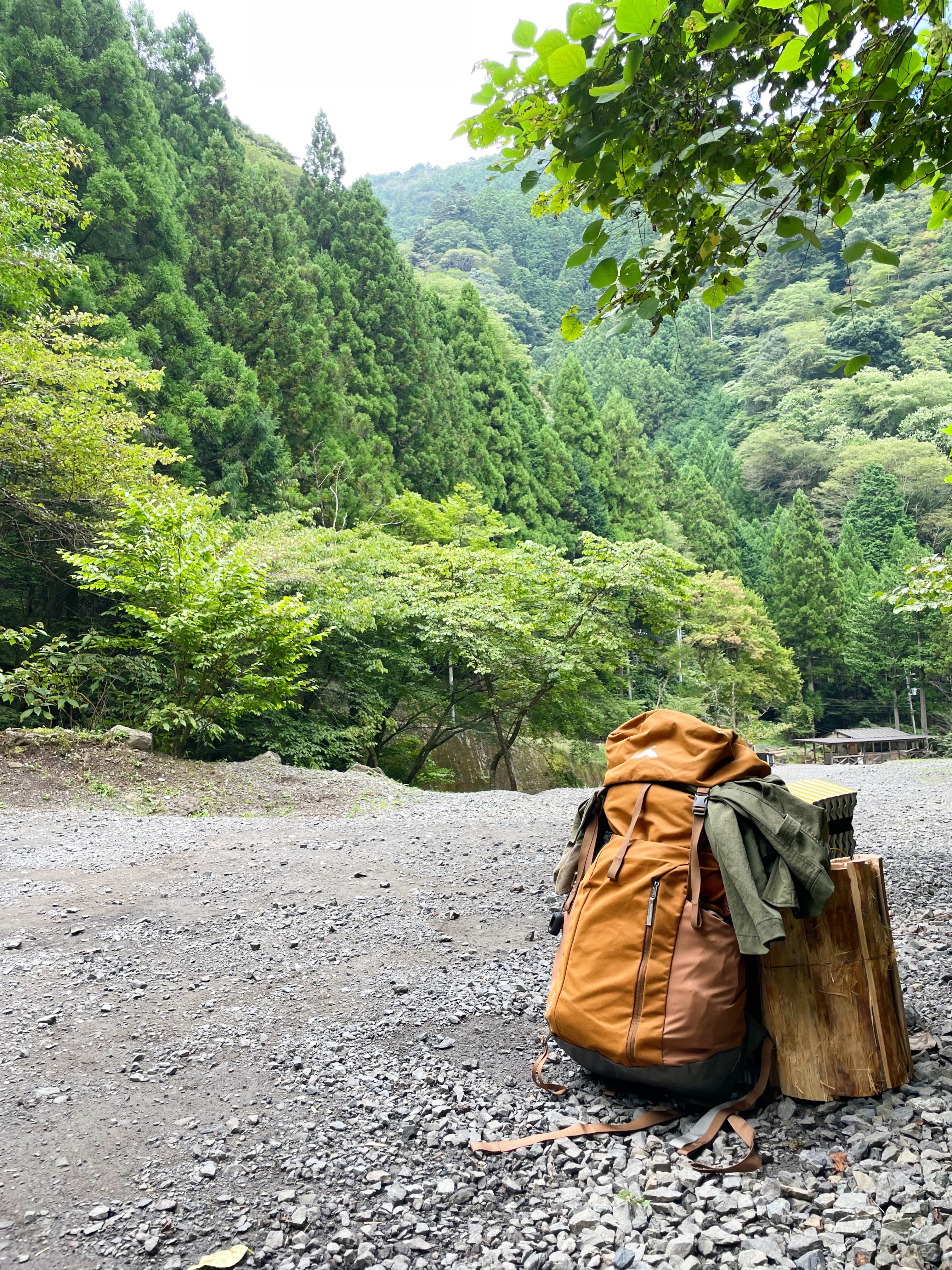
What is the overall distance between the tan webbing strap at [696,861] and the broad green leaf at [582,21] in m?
1.83

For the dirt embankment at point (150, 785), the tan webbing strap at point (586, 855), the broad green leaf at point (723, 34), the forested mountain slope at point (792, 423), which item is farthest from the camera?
the forested mountain slope at point (792, 423)

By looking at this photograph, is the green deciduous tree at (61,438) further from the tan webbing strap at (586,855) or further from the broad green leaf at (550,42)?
the broad green leaf at (550,42)

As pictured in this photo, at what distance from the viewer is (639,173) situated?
2.19 metres

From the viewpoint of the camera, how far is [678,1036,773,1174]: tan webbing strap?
1853 mm

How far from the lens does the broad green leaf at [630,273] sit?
2.18 metres

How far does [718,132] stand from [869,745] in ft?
109

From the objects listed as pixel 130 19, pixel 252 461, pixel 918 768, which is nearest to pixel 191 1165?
pixel 252 461

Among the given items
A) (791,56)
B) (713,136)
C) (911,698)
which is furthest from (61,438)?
(911,698)

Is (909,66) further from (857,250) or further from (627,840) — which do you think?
(627,840)

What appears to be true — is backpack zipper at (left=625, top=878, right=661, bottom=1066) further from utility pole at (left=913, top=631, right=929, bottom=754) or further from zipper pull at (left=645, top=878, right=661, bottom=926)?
utility pole at (left=913, top=631, right=929, bottom=754)

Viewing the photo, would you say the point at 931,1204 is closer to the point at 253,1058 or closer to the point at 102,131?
the point at 253,1058

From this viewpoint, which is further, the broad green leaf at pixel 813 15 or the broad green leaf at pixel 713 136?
the broad green leaf at pixel 713 136

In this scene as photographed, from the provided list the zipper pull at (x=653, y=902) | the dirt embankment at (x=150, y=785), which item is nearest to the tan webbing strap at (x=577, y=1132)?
the zipper pull at (x=653, y=902)

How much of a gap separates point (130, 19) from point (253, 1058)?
26.3 m
